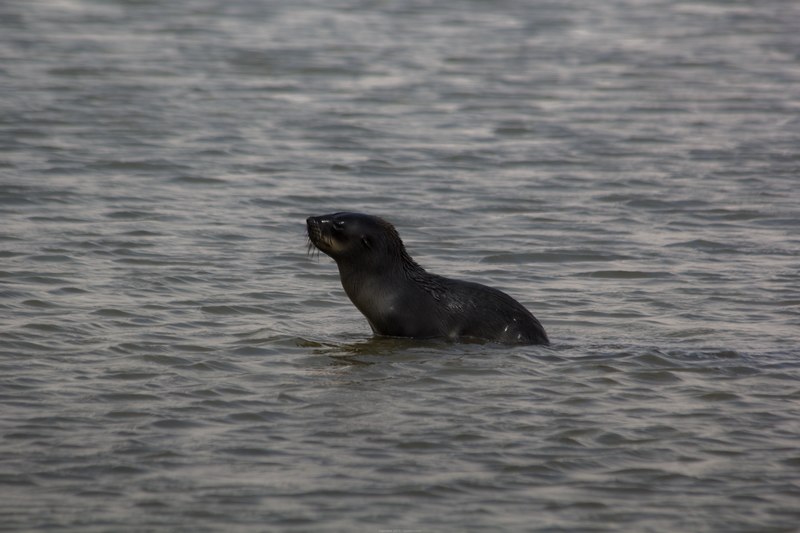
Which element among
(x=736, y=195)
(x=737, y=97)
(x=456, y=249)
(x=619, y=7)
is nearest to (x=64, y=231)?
(x=456, y=249)

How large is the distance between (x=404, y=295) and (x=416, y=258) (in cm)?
259

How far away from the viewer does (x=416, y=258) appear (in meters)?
12.4

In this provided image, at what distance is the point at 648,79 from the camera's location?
22.9 metres

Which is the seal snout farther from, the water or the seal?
the water

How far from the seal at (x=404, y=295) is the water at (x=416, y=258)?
190mm

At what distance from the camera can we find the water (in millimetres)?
6977

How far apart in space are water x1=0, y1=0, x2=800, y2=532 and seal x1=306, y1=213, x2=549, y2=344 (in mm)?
190

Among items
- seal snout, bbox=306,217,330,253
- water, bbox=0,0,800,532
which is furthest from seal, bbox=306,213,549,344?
water, bbox=0,0,800,532

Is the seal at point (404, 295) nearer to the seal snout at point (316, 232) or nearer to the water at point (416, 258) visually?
the seal snout at point (316, 232)

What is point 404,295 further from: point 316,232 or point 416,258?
point 416,258

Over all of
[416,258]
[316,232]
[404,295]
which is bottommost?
A: [416,258]

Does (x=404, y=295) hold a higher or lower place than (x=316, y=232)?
lower

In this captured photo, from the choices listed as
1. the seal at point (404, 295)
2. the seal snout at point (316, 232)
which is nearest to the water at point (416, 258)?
the seal at point (404, 295)

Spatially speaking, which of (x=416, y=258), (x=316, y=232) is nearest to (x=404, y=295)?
(x=316, y=232)
